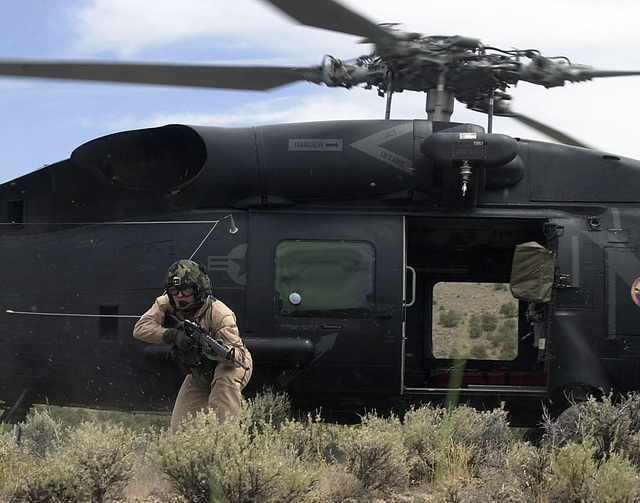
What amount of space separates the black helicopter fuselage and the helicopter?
16 millimetres

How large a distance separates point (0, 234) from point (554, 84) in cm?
562

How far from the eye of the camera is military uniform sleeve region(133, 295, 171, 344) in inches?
245

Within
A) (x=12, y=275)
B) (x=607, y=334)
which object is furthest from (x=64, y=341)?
(x=607, y=334)

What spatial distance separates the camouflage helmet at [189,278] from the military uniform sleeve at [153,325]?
146 mm

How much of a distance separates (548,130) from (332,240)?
2505mm

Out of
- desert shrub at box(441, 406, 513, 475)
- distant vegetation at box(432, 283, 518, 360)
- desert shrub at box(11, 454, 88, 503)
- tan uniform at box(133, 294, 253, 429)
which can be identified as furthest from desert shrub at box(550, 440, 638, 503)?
distant vegetation at box(432, 283, 518, 360)

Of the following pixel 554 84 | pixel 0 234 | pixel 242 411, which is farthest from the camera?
pixel 0 234

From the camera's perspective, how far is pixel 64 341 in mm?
8430

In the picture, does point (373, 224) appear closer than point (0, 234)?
Yes

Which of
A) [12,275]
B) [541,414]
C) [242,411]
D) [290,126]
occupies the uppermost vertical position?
[290,126]

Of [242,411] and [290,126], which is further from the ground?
[290,126]

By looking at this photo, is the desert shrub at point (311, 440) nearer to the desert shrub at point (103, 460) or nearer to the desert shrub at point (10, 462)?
the desert shrub at point (103, 460)

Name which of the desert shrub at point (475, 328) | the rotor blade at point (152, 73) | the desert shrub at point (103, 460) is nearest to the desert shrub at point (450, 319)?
the desert shrub at point (475, 328)

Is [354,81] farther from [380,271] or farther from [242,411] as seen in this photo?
[242,411]
